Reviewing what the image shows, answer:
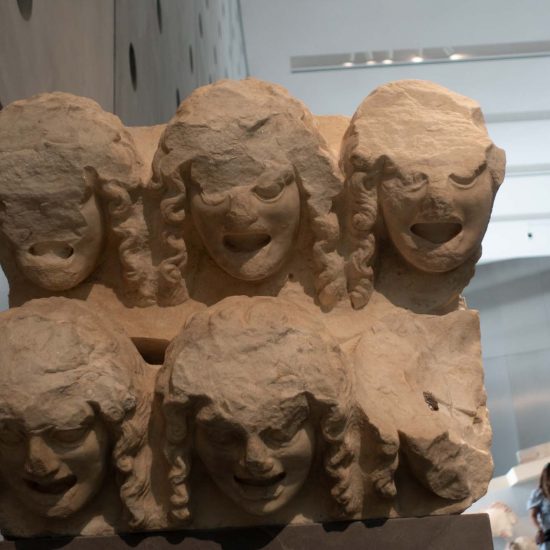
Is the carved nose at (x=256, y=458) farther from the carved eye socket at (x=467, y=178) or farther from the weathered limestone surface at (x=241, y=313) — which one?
the carved eye socket at (x=467, y=178)

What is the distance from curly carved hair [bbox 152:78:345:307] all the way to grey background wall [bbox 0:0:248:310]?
427 millimetres

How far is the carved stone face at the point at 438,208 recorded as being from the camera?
109 centimetres

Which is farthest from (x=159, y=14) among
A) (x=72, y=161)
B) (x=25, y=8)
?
(x=72, y=161)

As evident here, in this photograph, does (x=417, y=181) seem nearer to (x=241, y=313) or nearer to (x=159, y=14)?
(x=241, y=313)

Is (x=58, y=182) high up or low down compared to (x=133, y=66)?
up

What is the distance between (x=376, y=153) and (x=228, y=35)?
2.66 metres

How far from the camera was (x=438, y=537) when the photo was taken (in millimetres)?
1035

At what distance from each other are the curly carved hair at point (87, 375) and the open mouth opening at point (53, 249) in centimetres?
9

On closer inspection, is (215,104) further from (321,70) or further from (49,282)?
(321,70)

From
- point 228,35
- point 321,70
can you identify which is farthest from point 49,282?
point 228,35

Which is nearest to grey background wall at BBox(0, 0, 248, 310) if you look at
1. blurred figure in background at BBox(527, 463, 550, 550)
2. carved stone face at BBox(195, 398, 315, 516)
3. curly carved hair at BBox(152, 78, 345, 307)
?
curly carved hair at BBox(152, 78, 345, 307)

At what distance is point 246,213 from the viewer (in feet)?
3.51

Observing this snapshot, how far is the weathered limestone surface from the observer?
3.17 feet

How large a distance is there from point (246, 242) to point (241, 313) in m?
0.14
